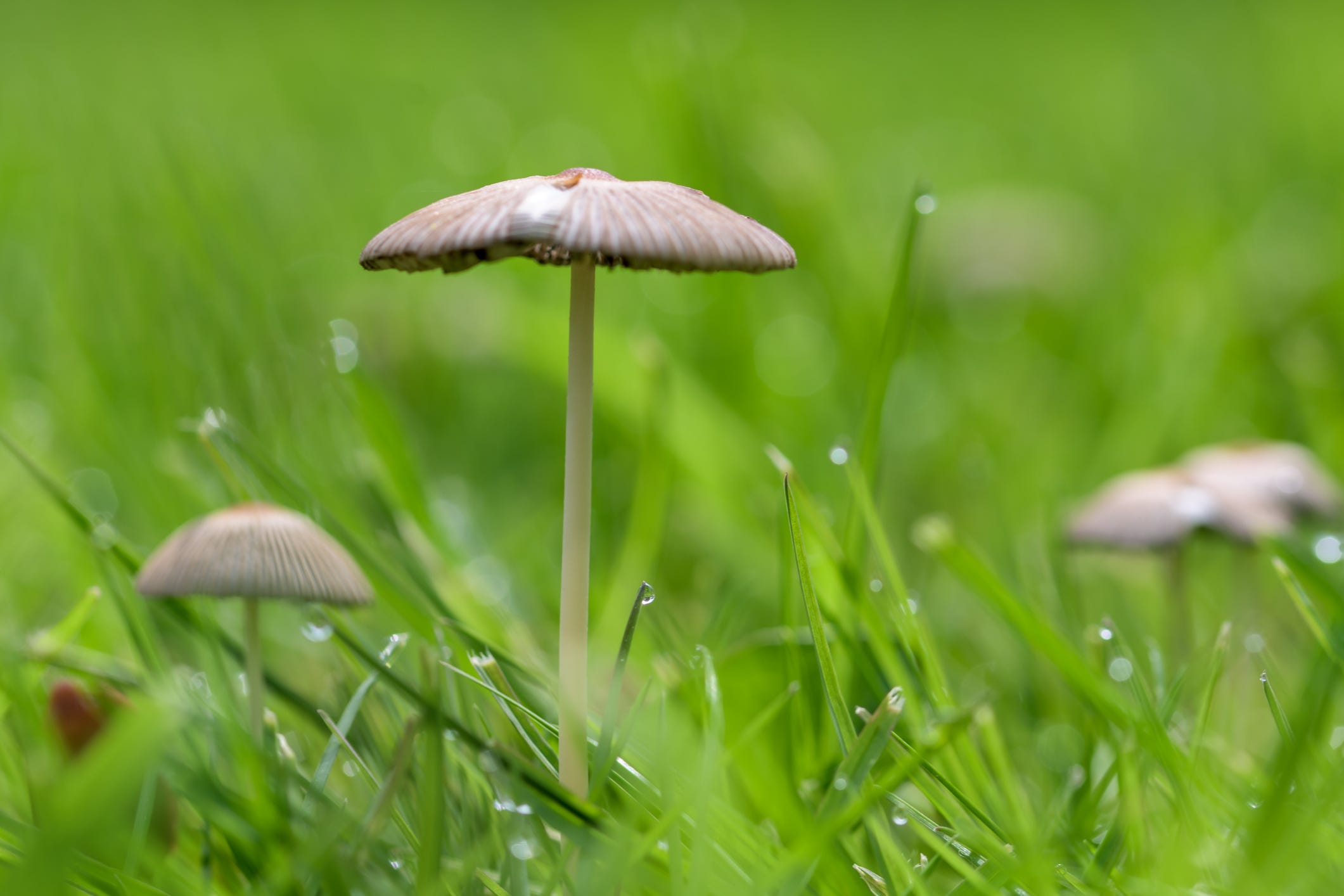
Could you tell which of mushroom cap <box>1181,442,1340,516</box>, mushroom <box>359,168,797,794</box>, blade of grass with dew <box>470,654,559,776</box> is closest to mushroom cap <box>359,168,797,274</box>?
mushroom <box>359,168,797,794</box>

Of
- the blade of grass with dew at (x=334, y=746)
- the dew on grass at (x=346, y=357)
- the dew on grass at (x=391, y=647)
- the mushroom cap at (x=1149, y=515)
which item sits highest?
the dew on grass at (x=346, y=357)

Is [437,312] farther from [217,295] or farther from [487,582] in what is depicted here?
[487,582]

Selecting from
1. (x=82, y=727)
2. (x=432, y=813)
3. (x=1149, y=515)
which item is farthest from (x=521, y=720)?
(x=1149, y=515)

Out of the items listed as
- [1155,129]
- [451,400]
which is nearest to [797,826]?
[451,400]

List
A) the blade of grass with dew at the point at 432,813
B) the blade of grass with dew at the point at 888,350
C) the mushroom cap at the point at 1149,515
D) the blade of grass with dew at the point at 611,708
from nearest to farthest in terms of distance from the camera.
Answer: the blade of grass with dew at the point at 432,813 < the blade of grass with dew at the point at 611,708 < the blade of grass with dew at the point at 888,350 < the mushroom cap at the point at 1149,515

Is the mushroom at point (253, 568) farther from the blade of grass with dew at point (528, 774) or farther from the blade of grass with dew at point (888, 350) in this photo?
the blade of grass with dew at point (888, 350)

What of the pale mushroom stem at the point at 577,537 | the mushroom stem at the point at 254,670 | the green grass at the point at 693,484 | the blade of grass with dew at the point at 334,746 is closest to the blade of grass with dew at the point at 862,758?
the green grass at the point at 693,484

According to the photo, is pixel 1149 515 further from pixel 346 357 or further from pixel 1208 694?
pixel 346 357
